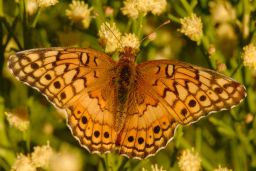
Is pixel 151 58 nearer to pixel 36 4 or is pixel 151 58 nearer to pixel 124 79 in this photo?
pixel 124 79

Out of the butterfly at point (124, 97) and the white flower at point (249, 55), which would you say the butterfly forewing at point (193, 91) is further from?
the white flower at point (249, 55)

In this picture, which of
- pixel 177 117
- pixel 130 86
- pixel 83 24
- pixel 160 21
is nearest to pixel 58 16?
A: pixel 83 24

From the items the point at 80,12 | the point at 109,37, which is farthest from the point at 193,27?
the point at 80,12

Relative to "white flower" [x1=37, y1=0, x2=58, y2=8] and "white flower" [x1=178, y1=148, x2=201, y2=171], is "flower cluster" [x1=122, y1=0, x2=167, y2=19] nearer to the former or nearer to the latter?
"white flower" [x1=37, y1=0, x2=58, y2=8]

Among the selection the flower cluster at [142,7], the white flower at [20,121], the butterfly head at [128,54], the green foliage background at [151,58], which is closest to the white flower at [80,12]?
the green foliage background at [151,58]

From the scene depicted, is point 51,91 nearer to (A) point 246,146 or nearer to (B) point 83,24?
(B) point 83,24
